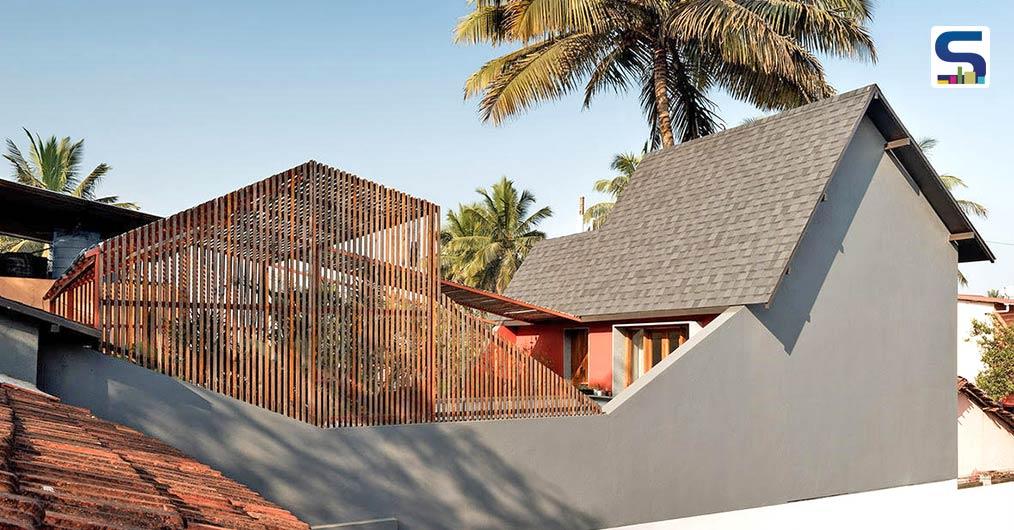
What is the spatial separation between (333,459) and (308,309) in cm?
170

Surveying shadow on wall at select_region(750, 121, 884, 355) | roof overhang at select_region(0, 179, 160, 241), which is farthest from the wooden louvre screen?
shadow on wall at select_region(750, 121, 884, 355)

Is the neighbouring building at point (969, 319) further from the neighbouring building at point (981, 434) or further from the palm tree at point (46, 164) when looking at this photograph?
the palm tree at point (46, 164)

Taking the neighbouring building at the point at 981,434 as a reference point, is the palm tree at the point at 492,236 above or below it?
above

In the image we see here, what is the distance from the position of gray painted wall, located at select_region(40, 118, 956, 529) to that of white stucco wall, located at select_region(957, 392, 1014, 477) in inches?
84.6

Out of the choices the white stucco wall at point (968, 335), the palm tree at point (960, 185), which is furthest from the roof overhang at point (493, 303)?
the palm tree at point (960, 185)

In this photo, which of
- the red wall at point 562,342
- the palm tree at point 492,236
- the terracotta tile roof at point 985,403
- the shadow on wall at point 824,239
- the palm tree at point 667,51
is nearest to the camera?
the shadow on wall at point 824,239

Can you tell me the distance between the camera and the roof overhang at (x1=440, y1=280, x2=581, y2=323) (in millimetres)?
13242

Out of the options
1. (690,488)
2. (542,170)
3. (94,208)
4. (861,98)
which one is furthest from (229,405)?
(542,170)

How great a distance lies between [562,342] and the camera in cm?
1850

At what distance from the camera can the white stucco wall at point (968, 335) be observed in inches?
1021

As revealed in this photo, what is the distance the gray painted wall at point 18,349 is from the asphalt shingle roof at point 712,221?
936cm

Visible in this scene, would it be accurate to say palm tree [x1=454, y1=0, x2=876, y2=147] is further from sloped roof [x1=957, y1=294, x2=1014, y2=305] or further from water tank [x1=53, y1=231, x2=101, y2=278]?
sloped roof [x1=957, y1=294, x2=1014, y2=305]

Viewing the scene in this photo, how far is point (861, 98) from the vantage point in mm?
14391

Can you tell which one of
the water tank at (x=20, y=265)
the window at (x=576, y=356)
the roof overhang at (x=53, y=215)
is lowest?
the window at (x=576, y=356)
